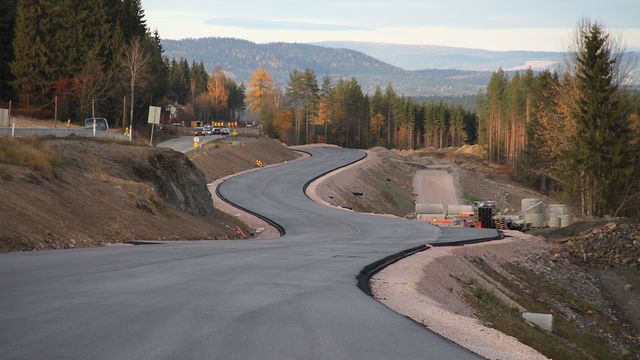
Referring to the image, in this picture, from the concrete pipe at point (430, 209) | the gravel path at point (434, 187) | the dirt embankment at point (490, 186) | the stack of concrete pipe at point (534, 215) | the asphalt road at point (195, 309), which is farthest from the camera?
the dirt embankment at point (490, 186)

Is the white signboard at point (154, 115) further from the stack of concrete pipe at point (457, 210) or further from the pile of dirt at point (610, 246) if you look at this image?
the pile of dirt at point (610, 246)

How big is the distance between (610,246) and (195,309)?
33.4m

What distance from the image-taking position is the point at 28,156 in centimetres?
2698

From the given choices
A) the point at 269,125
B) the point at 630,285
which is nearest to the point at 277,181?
the point at 630,285

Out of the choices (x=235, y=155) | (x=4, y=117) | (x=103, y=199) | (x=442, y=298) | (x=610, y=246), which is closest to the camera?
(x=442, y=298)

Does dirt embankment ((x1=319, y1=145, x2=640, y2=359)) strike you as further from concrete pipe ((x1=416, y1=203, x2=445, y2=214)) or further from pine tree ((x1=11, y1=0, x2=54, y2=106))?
pine tree ((x1=11, y1=0, x2=54, y2=106))

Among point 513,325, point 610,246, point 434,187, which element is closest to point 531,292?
point 513,325

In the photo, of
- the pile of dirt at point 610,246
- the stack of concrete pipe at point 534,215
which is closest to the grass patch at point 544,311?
the pile of dirt at point 610,246

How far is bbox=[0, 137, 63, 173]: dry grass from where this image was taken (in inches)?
1048

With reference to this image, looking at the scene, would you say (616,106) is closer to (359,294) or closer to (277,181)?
(277,181)

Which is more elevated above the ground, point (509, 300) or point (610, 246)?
point (509, 300)

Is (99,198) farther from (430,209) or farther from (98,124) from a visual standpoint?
(98,124)

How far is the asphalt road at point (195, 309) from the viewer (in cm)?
857

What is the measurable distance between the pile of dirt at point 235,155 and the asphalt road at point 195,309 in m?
48.4
